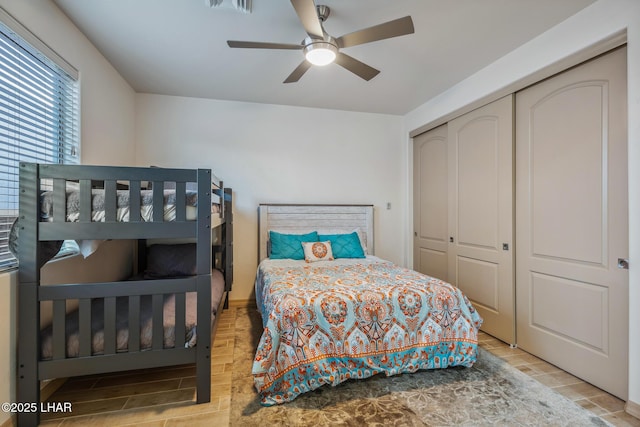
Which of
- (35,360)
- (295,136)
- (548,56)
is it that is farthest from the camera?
(295,136)

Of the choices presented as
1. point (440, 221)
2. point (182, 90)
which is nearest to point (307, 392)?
point (440, 221)

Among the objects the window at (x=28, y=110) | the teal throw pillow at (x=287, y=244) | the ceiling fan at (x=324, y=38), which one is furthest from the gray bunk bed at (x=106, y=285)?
the teal throw pillow at (x=287, y=244)

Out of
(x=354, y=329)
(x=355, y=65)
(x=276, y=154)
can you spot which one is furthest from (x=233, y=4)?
(x=354, y=329)

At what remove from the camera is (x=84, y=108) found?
224 centimetres

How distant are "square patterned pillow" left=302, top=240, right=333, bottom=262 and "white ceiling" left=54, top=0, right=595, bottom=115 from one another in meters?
1.72

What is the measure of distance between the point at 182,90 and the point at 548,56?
11.2 feet

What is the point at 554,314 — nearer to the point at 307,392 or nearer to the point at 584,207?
the point at 584,207

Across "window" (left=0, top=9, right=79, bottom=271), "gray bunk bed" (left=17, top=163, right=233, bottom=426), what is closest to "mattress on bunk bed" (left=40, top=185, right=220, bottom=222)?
"gray bunk bed" (left=17, top=163, right=233, bottom=426)

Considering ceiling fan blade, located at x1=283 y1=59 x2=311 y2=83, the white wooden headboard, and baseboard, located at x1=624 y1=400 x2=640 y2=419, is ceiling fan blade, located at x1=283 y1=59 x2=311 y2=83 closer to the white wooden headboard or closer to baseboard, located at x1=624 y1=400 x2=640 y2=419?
the white wooden headboard

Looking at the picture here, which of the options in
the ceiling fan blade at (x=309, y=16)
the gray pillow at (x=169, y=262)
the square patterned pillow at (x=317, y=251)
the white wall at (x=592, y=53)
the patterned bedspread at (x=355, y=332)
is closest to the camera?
the ceiling fan blade at (x=309, y=16)

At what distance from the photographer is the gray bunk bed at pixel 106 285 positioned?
151 centimetres

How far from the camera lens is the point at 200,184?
169 centimetres

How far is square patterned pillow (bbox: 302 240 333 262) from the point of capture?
3178mm

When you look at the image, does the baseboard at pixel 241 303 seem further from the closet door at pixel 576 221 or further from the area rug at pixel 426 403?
the closet door at pixel 576 221
